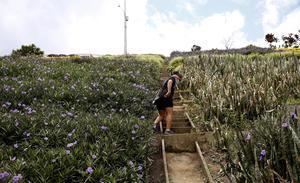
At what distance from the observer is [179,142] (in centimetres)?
809

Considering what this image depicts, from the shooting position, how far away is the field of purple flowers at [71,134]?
15.4 ft

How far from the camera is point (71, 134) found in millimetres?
Result: 5684

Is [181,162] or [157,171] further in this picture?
[181,162]

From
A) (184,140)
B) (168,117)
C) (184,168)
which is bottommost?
(184,168)

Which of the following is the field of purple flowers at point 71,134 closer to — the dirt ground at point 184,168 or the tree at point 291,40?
the dirt ground at point 184,168

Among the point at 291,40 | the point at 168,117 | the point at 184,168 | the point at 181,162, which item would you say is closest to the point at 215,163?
the point at 184,168

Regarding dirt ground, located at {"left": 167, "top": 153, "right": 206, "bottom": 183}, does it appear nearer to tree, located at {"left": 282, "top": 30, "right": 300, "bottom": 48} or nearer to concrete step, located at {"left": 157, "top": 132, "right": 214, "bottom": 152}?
concrete step, located at {"left": 157, "top": 132, "right": 214, "bottom": 152}

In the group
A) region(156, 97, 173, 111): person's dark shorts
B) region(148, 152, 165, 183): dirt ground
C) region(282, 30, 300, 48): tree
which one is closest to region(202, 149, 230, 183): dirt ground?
region(148, 152, 165, 183): dirt ground

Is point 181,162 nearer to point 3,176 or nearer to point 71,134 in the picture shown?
point 71,134

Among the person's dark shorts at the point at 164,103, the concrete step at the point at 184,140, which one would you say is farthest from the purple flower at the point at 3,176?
the person's dark shorts at the point at 164,103

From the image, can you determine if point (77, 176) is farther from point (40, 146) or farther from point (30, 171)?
point (40, 146)

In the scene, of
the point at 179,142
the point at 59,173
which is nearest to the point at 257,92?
the point at 179,142

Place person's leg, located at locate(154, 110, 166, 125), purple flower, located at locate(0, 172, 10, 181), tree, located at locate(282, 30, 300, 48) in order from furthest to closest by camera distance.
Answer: tree, located at locate(282, 30, 300, 48), person's leg, located at locate(154, 110, 166, 125), purple flower, located at locate(0, 172, 10, 181)

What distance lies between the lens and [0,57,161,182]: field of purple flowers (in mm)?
4689
